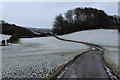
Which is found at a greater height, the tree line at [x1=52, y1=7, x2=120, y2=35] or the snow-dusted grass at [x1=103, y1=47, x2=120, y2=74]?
the tree line at [x1=52, y1=7, x2=120, y2=35]

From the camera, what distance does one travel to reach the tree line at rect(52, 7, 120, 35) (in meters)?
61.1

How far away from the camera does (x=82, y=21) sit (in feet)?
217

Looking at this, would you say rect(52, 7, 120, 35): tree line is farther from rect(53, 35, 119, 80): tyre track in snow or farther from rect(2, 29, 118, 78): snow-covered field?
rect(53, 35, 119, 80): tyre track in snow

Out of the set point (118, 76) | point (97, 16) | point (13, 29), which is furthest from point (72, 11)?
point (118, 76)

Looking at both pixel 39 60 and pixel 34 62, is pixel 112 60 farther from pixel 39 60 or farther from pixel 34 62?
pixel 34 62

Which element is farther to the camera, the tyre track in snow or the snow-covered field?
the snow-covered field

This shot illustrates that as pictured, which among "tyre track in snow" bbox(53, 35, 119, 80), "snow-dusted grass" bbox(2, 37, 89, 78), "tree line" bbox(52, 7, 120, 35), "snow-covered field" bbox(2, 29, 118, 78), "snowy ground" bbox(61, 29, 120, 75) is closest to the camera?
"tyre track in snow" bbox(53, 35, 119, 80)

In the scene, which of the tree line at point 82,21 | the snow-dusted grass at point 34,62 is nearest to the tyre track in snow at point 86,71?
the snow-dusted grass at point 34,62

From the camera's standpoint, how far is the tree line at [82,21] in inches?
2404

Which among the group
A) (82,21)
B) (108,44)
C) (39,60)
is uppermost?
(82,21)

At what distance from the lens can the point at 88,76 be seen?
6.32 meters

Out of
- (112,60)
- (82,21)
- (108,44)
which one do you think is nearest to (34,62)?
(112,60)

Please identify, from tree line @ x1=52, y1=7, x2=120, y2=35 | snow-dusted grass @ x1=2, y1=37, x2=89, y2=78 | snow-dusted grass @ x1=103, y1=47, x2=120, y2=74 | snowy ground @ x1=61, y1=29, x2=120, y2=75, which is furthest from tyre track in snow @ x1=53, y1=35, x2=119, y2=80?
tree line @ x1=52, y1=7, x2=120, y2=35

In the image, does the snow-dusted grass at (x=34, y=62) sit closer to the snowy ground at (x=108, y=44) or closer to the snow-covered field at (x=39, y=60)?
the snow-covered field at (x=39, y=60)
